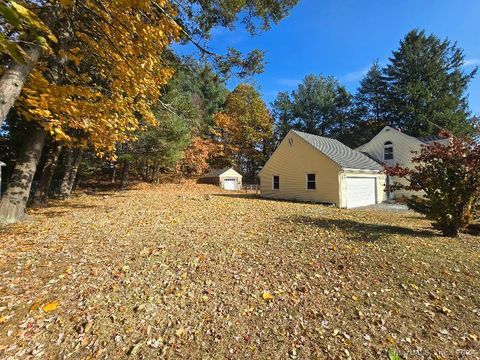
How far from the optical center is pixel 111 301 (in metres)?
3.46

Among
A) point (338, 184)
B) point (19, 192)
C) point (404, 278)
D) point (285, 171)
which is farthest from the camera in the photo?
point (285, 171)

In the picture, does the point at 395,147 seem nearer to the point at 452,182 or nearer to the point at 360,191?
the point at 360,191

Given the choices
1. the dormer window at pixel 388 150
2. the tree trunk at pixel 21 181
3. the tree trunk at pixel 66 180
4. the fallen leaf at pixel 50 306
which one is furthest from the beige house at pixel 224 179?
the fallen leaf at pixel 50 306

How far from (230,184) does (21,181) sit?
81.6 ft

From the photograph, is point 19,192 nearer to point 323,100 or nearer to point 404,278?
point 404,278

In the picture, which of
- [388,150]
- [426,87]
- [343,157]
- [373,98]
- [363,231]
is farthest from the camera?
[373,98]

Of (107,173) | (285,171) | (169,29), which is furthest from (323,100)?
(169,29)

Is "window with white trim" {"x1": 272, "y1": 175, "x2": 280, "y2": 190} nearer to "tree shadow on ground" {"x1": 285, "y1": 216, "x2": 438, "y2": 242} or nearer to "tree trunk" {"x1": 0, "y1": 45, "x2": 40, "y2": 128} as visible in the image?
"tree shadow on ground" {"x1": 285, "y1": 216, "x2": 438, "y2": 242}

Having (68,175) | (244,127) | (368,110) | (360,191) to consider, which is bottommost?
(68,175)

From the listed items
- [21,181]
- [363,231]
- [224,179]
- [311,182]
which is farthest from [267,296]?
[224,179]

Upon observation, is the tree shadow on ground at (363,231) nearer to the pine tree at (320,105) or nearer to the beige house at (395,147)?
the beige house at (395,147)

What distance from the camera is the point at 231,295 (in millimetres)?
3754

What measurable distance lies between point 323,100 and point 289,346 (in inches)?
1474

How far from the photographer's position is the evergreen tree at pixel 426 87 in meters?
28.2
